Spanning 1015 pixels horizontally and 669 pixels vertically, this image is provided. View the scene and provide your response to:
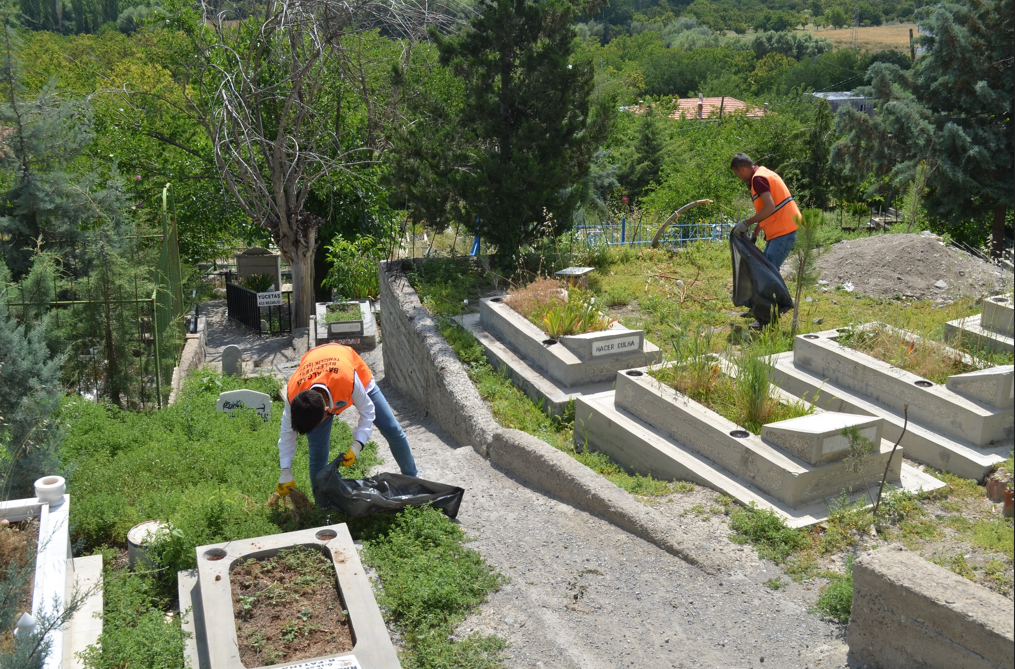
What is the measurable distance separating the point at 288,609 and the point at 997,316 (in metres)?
5.93

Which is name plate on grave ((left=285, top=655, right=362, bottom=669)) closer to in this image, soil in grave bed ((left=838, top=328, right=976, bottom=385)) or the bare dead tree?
soil in grave bed ((left=838, top=328, right=976, bottom=385))

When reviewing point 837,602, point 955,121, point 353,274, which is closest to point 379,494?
point 837,602

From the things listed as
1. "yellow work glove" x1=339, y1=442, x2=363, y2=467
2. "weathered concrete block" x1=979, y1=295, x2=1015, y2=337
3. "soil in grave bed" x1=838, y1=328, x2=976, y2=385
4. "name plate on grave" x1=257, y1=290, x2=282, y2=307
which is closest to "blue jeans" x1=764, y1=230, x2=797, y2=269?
"soil in grave bed" x1=838, y1=328, x2=976, y2=385

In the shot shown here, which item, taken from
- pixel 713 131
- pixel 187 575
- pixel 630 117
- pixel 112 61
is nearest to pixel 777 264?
pixel 187 575

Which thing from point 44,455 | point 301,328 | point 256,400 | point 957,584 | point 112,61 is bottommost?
point 301,328

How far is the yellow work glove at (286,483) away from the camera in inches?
229

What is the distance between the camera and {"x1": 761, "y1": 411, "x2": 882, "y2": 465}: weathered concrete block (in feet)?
18.8

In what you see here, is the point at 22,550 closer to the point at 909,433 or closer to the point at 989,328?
the point at 909,433

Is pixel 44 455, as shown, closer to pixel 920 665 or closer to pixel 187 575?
pixel 187 575

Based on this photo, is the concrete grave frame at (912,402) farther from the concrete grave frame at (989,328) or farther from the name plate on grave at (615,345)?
the name plate on grave at (615,345)

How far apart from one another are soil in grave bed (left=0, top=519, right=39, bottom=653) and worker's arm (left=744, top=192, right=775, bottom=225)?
22.5 ft

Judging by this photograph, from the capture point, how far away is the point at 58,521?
5.10 m

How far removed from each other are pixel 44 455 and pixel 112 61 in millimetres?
48348

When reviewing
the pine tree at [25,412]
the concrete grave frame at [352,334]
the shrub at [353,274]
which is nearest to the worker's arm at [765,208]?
the pine tree at [25,412]
